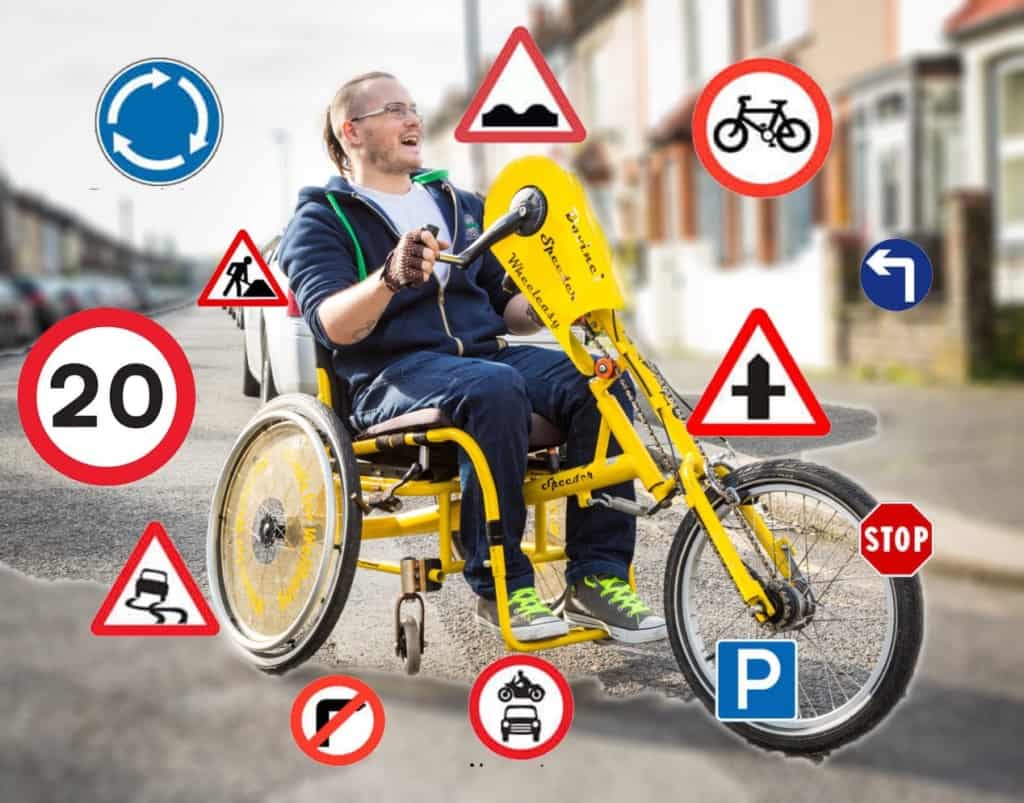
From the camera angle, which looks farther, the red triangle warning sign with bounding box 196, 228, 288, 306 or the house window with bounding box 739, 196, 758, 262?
the house window with bounding box 739, 196, 758, 262

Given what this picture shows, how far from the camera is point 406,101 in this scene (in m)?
1.31

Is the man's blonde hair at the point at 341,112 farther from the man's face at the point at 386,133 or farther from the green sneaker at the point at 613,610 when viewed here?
the green sneaker at the point at 613,610

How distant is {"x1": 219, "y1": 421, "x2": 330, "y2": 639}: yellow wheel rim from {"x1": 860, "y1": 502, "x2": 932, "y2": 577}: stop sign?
1.56ft

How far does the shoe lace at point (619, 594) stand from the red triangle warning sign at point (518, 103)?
40 cm

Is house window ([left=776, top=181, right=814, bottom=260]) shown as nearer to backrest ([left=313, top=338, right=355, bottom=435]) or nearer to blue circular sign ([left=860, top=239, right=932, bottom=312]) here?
blue circular sign ([left=860, top=239, right=932, bottom=312])

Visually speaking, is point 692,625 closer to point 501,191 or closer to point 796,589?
point 796,589

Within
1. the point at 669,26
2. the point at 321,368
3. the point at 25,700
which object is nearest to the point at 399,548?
the point at 321,368

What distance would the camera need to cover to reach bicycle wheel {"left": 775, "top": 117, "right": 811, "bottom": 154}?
138cm

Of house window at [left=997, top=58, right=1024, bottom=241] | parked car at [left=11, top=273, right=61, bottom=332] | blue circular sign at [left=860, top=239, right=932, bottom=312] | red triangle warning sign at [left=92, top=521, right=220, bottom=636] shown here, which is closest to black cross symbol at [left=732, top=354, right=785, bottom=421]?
blue circular sign at [left=860, top=239, right=932, bottom=312]

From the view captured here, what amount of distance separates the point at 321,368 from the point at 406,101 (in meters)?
0.25

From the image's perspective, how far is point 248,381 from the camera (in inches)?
53.6

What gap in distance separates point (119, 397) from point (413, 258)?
1.10 ft

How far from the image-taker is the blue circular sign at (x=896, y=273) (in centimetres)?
132

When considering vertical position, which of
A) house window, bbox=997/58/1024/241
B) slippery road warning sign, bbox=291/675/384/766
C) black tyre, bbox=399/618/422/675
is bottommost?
slippery road warning sign, bbox=291/675/384/766
